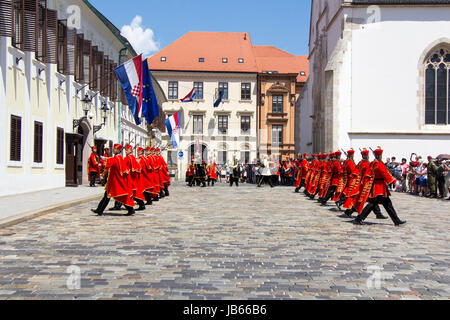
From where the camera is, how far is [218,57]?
69500 millimetres

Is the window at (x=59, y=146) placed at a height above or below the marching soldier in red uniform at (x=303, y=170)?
above

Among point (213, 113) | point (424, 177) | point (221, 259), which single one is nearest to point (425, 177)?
point (424, 177)

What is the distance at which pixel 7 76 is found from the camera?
18625 millimetres

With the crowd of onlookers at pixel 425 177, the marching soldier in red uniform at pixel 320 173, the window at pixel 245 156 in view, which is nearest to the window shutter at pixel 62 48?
the marching soldier in red uniform at pixel 320 173

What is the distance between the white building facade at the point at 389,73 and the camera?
114ft

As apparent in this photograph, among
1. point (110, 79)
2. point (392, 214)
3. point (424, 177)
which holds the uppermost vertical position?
point (110, 79)

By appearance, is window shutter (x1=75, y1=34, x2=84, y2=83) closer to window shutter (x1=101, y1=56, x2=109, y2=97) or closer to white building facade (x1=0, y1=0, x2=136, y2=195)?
white building facade (x1=0, y1=0, x2=136, y2=195)

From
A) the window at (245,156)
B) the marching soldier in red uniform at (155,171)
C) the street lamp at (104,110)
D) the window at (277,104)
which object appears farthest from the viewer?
the window at (277,104)

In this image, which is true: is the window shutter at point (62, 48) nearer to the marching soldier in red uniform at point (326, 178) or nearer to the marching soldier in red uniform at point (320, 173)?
the marching soldier in red uniform at point (320, 173)

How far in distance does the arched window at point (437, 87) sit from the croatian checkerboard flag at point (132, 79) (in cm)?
1911

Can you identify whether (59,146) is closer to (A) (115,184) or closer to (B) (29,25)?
(B) (29,25)

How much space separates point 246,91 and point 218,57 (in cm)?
545
